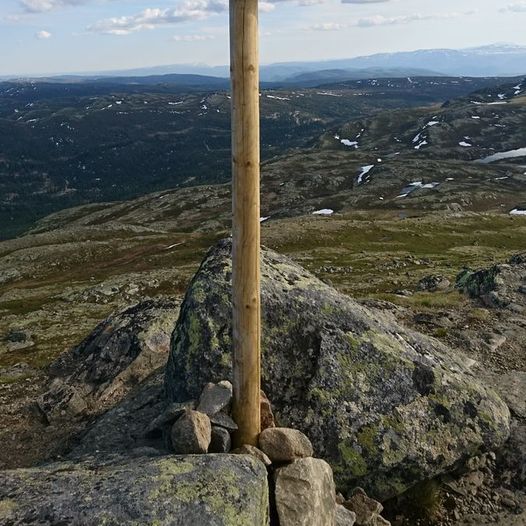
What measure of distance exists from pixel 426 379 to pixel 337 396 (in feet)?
9.82

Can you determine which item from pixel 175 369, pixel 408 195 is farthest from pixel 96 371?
pixel 408 195

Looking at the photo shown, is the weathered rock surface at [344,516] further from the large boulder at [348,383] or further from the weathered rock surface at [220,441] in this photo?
the weathered rock surface at [220,441]

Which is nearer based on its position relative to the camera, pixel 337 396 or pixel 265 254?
pixel 337 396

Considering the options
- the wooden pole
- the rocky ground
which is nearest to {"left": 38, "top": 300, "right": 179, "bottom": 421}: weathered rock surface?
the rocky ground

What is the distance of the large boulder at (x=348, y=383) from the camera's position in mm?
13562

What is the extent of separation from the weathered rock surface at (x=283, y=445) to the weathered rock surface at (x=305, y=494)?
0.33m

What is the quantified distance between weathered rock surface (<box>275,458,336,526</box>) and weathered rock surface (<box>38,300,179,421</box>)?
14.5 metres

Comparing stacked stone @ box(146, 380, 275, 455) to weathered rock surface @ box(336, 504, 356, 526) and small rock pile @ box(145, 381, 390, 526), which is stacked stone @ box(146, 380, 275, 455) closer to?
small rock pile @ box(145, 381, 390, 526)

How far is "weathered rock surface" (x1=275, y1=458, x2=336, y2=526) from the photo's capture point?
10.6m

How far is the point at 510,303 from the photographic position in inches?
1209

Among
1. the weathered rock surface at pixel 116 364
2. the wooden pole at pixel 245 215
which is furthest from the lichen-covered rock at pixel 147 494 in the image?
the weathered rock surface at pixel 116 364

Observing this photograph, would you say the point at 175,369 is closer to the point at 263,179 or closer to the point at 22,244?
the point at 22,244

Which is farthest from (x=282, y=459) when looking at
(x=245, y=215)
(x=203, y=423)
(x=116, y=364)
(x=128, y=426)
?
(x=116, y=364)

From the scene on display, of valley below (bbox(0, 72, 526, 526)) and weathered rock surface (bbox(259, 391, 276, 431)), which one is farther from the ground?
weathered rock surface (bbox(259, 391, 276, 431))
